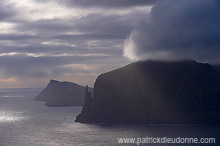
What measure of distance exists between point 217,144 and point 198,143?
829 centimetres

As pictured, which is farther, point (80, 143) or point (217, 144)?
point (80, 143)

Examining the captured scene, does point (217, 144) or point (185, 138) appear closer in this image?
point (217, 144)

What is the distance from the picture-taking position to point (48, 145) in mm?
198000

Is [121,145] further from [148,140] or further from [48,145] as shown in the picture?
[48,145]

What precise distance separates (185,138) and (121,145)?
33665 mm

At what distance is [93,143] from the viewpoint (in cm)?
19638

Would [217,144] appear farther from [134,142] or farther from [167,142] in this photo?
[134,142]

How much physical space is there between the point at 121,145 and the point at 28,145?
45.6 meters

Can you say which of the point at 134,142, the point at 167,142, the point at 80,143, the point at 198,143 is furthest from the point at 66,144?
the point at 198,143

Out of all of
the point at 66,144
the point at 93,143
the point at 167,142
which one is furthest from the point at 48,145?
the point at 167,142

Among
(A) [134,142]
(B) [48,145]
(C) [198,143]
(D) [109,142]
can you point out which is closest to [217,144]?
(C) [198,143]

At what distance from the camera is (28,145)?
651 feet

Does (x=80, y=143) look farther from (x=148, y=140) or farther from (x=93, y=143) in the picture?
(x=148, y=140)

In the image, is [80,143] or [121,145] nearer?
[121,145]
